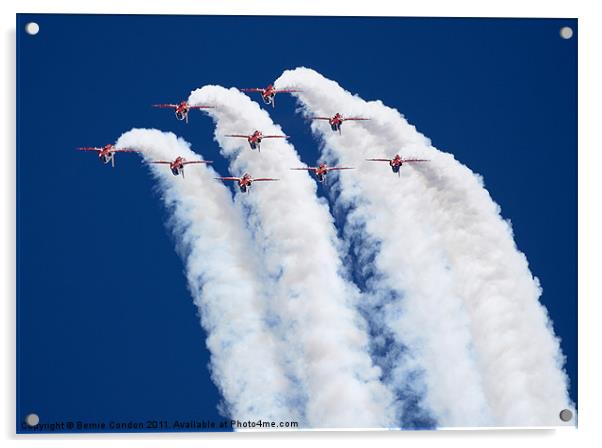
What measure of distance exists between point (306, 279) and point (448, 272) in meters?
1.02

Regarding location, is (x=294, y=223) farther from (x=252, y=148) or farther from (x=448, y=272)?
(x=448, y=272)

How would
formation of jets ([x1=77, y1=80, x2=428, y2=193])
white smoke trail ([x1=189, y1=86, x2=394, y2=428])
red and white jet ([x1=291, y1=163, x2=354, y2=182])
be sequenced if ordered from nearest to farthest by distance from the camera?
white smoke trail ([x1=189, y1=86, x2=394, y2=428])
formation of jets ([x1=77, y1=80, x2=428, y2=193])
red and white jet ([x1=291, y1=163, x2=354, y2=182])

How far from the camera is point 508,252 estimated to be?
711cm

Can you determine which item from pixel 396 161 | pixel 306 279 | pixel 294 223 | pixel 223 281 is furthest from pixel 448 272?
pixel 223 281

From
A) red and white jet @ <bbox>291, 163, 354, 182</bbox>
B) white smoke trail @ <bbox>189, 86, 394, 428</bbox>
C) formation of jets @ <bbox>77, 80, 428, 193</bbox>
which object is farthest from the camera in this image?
red and white jet @ <bbox>291, 163, 354, 182</bbox>

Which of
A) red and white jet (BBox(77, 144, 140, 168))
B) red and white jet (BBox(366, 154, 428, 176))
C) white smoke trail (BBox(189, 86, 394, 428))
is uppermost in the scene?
red and white jet (BBox(77, 144, 140, 168))

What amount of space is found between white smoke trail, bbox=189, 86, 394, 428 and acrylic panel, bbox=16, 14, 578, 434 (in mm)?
15

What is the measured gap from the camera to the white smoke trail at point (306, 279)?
22.8ft

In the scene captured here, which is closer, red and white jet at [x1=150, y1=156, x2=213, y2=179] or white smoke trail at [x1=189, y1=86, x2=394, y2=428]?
white smoke trail at [x1=189, y1=86, x2=394, y2=428]

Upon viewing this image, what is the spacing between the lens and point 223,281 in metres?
7.05

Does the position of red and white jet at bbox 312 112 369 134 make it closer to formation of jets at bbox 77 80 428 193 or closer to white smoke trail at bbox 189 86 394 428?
formation of jets at bbox 77 80 428 193

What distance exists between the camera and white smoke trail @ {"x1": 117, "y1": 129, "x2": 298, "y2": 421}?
695cm

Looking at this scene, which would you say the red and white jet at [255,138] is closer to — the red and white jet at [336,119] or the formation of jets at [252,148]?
the formation of jets at [252,148]

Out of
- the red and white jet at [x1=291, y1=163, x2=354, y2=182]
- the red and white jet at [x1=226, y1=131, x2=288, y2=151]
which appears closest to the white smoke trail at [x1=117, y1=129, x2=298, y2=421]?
the red and white jet at [x1=226, y1=131, x2=288, y2=151]
